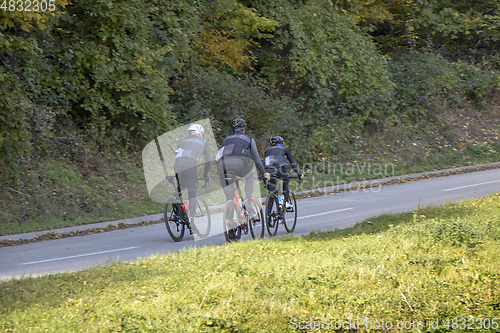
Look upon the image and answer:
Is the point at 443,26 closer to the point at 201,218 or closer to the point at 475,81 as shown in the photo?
the point at 475,81

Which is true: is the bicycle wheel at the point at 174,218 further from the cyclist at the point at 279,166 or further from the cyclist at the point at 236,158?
the cyclist at the point at 279,166

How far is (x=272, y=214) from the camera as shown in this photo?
9203mm

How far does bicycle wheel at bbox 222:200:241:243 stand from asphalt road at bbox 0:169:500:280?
0.58 meters

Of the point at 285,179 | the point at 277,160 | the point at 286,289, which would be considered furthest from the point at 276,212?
the point at 286,289

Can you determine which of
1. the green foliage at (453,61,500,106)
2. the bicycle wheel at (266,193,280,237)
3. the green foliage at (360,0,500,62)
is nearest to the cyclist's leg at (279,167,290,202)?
the bicycle wheel at (266,193,280,237)

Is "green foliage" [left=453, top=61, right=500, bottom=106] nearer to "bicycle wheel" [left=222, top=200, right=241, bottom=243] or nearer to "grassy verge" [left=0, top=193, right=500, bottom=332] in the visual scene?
"grassy verge" [left=0, top=193, right=500, bottom=332]

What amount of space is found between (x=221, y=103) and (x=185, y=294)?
1232 centimetres

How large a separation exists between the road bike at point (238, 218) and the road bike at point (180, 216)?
947 millimetres

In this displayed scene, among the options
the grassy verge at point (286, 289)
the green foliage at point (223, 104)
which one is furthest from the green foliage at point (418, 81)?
the grassy verge at point (286, 289)

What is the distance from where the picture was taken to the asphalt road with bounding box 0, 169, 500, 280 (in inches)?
316

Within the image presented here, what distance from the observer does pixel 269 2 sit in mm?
20219

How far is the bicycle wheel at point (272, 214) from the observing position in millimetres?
9031

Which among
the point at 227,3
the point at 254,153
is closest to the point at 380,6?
the point at 227,3

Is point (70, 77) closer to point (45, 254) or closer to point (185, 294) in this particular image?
point (45, 254)
